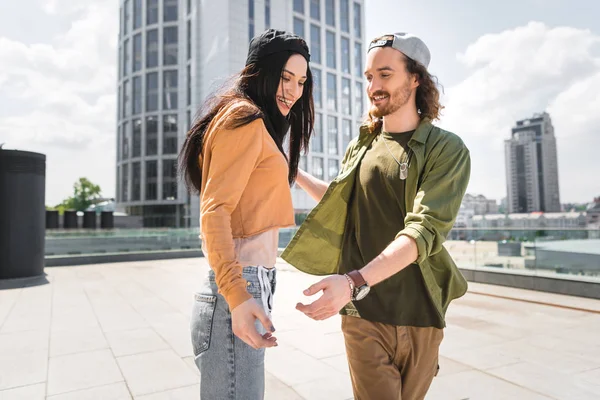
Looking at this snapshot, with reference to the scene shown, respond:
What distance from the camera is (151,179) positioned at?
49719 mm

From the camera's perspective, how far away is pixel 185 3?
4953 cm

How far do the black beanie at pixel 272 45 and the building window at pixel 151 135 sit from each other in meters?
51.3

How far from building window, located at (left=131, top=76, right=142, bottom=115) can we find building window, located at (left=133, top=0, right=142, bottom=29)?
263 inches

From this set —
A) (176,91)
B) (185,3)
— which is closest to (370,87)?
(176,91)

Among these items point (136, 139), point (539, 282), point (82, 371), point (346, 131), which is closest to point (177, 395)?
point (82, 371)

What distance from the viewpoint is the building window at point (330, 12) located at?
167ft

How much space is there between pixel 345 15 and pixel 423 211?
5679 centimetres

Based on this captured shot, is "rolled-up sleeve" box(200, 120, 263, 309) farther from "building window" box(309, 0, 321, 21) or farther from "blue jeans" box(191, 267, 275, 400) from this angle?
"building window" box(309, 0, 321, 21)

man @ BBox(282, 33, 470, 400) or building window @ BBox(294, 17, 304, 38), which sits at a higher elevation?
building window @ BBox(294, 17, 304, 38)

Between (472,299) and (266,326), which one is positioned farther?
(472,299)

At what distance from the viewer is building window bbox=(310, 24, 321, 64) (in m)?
48.8

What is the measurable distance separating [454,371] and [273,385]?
1.79 meters

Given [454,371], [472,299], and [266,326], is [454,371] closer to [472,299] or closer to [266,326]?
[266,326]

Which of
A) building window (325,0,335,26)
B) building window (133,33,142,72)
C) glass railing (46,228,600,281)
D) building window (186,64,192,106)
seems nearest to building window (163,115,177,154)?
building window (186,64,192,106)
